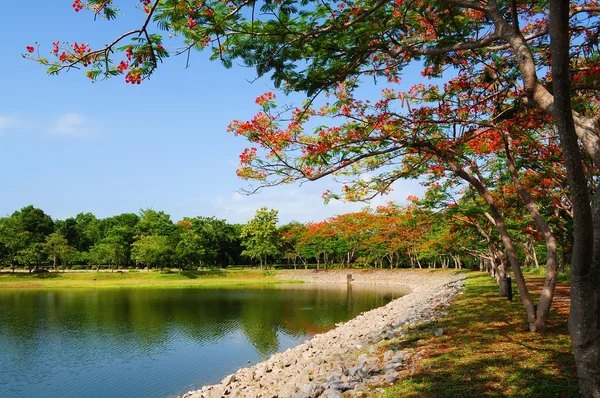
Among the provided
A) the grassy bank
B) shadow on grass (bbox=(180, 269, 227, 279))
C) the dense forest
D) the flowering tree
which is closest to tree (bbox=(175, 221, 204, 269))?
the dense forest

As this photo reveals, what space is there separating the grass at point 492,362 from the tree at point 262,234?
4920 cm

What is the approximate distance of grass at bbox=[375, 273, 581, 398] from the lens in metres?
5.70

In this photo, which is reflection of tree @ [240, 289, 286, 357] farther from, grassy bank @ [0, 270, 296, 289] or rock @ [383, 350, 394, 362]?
grassy bank @ [0, 270, 296, 289]

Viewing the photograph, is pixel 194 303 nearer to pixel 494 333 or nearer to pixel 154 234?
pixel 494 333

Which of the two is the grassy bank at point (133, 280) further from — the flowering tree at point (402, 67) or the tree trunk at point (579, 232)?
the tree trunk at point (579, 232)

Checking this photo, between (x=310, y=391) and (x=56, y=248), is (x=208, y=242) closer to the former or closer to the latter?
(x=56, y=248)

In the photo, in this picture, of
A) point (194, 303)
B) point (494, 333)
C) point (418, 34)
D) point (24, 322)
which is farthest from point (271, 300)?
point (418, 34)

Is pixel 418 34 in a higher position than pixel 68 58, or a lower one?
higher

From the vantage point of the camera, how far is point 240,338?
21.1 metres

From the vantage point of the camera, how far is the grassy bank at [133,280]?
47.7m

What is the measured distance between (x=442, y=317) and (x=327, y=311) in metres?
Result: 17.3

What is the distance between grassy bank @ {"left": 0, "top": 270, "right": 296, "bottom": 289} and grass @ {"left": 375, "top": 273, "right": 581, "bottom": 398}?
42301 millimetres

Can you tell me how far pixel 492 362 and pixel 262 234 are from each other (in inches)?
2090

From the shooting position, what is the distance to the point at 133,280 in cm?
5081
